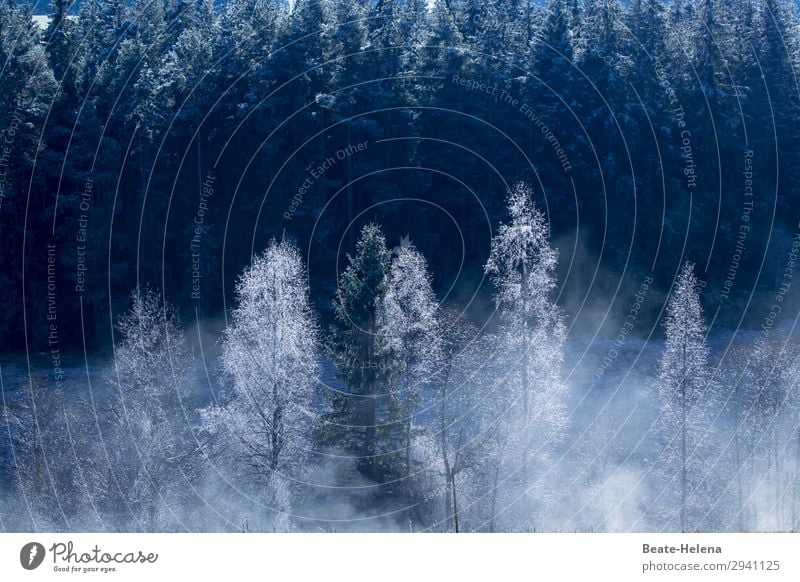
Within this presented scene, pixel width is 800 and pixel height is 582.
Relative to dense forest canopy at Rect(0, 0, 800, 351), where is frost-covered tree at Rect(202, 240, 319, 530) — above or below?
below

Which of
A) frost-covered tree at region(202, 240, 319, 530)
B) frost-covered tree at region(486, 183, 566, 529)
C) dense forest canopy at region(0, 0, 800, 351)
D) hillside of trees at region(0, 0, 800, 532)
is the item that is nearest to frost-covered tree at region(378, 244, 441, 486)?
hillside of trees at region(0, 0, 800, 532)

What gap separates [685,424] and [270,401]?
51.9ft

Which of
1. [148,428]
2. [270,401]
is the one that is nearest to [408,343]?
[270,401]

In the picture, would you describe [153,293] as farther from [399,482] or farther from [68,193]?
[399,482]

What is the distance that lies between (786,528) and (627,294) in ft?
56.2

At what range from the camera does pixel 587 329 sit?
47719 mm

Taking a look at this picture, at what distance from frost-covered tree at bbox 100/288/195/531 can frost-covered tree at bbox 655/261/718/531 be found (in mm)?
18325

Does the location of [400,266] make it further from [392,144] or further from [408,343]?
[392,144]

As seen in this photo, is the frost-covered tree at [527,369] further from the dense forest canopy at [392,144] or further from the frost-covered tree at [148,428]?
the frost-covered tree at [148,428]

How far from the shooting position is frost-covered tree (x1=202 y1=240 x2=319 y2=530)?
111 feet

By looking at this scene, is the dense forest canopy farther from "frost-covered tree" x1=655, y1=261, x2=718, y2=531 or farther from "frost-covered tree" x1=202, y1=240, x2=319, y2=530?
"frost-covered tree" x1=202, y1=240, x2=319, y2=530

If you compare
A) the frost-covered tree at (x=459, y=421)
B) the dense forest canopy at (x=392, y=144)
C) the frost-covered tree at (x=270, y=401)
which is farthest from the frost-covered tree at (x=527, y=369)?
the dense forest canopy at (x=392, y=144)

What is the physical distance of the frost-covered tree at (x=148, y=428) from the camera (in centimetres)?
3372
